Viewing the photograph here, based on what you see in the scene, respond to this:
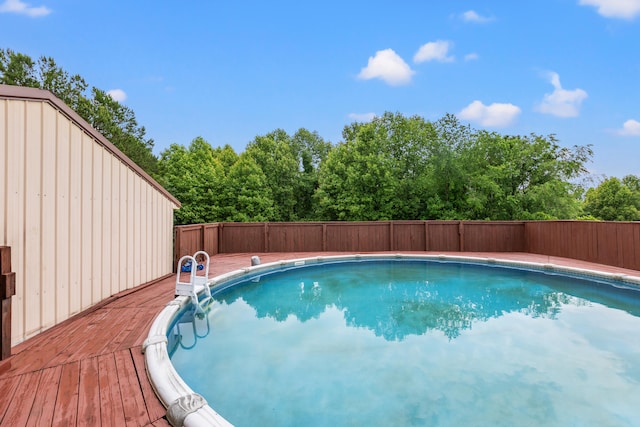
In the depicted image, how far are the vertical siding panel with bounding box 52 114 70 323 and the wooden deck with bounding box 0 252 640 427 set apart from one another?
10.9 inches

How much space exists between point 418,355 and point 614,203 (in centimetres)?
3587

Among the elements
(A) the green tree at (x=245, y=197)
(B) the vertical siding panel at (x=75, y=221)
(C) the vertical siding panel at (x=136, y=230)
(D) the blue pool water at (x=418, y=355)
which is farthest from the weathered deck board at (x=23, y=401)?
(A) the green tree at (x=245, y=197)

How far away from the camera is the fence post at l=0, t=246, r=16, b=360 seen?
298cm

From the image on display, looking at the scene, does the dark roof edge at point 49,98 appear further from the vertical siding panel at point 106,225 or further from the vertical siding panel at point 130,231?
the vertical siding panel at point 130,231

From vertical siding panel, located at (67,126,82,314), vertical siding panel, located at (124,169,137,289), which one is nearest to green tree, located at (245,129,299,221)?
vertical siding panel, located at (124,169,137,289)

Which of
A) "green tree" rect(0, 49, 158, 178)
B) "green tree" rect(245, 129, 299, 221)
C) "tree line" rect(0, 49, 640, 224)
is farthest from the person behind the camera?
"green tree" rect(245, 129, 299, 221)

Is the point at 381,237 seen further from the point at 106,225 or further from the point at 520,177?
the point at 520,177

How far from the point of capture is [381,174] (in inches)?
676

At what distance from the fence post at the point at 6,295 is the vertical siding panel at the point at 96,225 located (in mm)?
1429

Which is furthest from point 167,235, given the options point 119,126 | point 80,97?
point 119,126

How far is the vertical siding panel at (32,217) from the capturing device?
3.47m

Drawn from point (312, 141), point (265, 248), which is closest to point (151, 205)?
point (265, 248)

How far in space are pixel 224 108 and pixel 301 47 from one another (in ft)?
36.1

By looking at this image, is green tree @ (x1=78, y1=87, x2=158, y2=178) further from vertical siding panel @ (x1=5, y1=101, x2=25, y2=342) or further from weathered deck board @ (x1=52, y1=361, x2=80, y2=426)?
weathered deck board @ (x1=52, y1=361, x2=80, y2=426)
